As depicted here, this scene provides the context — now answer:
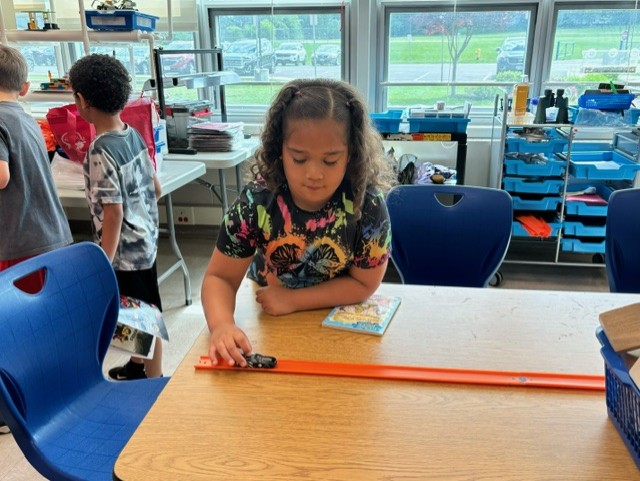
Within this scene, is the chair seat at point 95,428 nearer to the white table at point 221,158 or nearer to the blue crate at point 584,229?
the white table at point 221,158

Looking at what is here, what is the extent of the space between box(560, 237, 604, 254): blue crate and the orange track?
2.17m

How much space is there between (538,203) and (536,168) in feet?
0.63

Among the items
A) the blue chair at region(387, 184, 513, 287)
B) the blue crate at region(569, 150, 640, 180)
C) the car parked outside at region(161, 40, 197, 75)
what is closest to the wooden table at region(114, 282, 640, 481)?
the blue chair at region(387, 184, 513, 287)

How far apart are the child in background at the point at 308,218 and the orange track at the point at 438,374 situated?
0.65 feet

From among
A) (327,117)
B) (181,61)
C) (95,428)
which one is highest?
(181,61)

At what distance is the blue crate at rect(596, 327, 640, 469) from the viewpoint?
2.21 ft

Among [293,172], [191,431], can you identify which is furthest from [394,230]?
[191,431]

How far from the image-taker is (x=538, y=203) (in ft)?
9.16

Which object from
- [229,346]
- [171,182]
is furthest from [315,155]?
[171,182]

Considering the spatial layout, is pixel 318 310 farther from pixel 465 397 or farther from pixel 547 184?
pixel 547 184

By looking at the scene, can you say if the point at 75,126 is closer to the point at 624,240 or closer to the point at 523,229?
the point at 624,240

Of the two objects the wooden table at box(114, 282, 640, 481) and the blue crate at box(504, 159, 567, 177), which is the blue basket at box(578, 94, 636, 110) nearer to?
the blue crate at box(504, 159, 567, 177)

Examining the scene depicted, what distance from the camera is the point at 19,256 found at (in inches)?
68.4

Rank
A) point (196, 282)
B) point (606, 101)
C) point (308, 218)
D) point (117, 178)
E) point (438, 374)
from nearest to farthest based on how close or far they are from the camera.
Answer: point (438, 374)
point (308, 218)
point (117, 178)
point (606, 101)
point (196, 282)
